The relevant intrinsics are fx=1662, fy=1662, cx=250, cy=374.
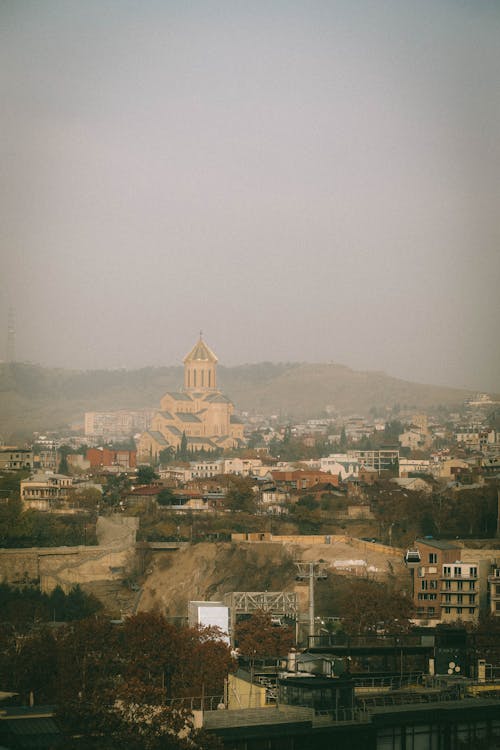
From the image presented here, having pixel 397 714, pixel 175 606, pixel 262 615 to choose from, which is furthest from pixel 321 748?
pixel 175 606

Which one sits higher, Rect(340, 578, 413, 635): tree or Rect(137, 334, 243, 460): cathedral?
Rect(137, 334, 243, 460): cathedral

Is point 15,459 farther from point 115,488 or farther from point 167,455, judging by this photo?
point 115,488

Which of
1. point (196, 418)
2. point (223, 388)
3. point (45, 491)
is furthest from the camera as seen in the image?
point (223, 388)

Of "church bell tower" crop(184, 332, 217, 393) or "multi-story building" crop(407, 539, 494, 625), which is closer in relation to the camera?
"multi-story building" crop(407, 539, 494, 625)

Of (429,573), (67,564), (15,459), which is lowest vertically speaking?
(67,564)

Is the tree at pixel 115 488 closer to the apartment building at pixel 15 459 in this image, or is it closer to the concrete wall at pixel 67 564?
the apartment building at pixel 15 459

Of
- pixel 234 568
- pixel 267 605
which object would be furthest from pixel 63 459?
pixel 267 605

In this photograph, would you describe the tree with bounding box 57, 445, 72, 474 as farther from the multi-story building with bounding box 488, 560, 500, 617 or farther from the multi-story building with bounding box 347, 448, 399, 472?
the multi-story building with bounding box 488, 560, 500, 617

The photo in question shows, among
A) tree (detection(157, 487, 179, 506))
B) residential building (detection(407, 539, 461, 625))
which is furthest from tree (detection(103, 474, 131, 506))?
residential building (detection(407, 539, 461, 625))
